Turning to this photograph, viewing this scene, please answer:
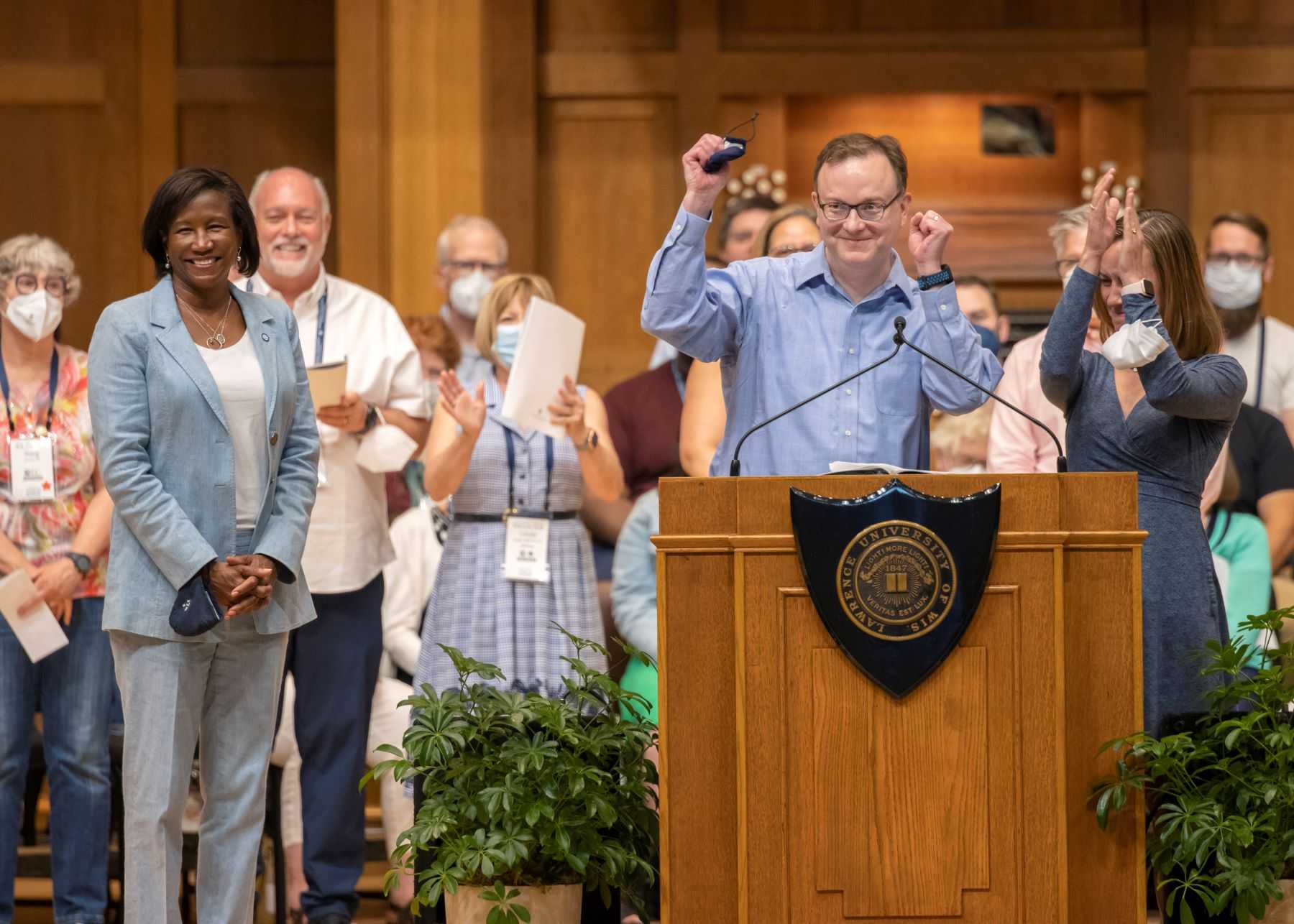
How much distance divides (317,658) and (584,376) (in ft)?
10.1

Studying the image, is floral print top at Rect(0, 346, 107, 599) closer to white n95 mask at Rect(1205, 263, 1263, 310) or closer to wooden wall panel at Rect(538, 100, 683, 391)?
wooden wall panel at Rect(538, 100, 683, 391)

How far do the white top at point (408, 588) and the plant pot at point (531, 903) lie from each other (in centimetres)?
175

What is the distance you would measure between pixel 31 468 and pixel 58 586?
29 cm

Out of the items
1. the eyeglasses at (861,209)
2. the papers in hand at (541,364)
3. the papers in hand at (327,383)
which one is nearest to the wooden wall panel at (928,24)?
the papers in hand at (541,364)

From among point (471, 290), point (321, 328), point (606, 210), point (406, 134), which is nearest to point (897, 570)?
point (321, 328)

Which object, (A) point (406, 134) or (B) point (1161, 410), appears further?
(A) point (406, 134)

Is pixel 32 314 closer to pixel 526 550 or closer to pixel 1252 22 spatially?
pixel 526 550

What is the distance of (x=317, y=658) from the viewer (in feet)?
13.3

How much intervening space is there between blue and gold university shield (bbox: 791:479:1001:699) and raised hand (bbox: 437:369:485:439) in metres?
1.65

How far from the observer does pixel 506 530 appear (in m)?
4.27

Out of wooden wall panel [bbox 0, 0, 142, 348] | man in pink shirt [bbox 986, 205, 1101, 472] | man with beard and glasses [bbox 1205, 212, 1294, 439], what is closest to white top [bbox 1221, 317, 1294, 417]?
man with beard and glasses [bbox 1205, 212, 1294, 439]

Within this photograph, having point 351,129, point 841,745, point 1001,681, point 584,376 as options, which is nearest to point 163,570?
point 841,745

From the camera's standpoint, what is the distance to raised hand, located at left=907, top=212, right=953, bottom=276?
3045 mm

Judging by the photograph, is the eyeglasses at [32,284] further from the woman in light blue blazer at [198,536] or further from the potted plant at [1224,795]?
the potted plant at [1224,795]
